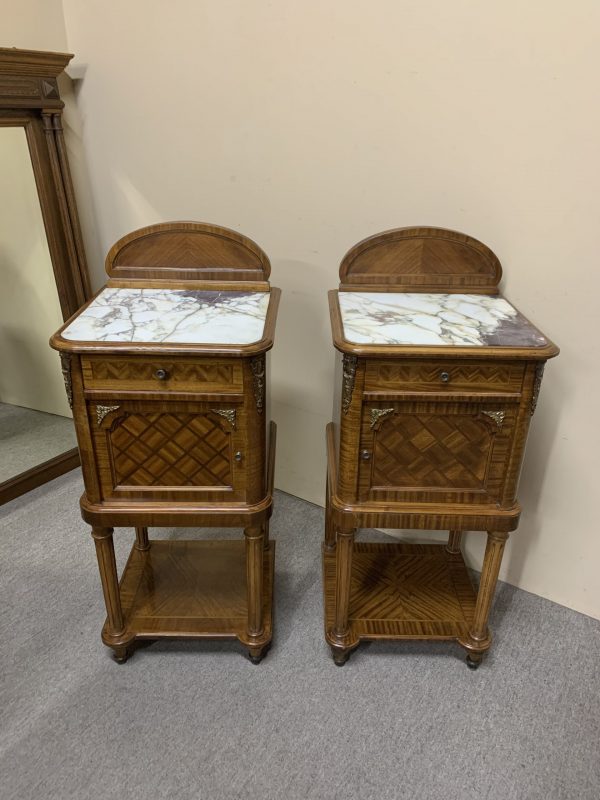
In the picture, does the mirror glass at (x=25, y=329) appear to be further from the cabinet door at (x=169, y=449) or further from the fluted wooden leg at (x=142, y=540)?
the cabinet door at (x=169, y=449)

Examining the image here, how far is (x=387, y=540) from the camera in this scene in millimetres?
2291

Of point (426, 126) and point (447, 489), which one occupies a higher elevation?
point (426, 126)

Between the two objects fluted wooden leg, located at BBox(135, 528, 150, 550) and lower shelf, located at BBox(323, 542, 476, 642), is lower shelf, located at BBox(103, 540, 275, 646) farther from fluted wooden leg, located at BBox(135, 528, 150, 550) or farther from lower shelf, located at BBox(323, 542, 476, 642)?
lower shelf, located at BBox(323, 542, 476, 642)

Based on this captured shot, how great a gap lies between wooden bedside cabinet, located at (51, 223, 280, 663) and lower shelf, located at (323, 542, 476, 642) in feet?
0.90

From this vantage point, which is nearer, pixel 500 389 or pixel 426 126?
pixel 500 389

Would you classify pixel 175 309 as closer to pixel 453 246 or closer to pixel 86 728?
pixel 453 246

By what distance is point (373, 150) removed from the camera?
1.83 meters

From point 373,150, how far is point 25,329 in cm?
151

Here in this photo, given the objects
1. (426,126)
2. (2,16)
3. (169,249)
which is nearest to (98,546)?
(169,249)

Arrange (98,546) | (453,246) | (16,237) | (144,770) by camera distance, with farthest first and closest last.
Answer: (16,237) < (453,246) < (98,546) < (144,770)

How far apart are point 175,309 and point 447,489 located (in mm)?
826

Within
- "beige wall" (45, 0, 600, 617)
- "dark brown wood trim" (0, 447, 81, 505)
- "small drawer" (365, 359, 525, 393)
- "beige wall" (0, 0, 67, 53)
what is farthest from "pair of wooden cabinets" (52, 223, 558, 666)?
"beige wall" (0, 0, 67, 53)

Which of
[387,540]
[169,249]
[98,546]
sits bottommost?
[387,540]

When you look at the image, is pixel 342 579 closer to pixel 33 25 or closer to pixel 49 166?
pixel 49 166
